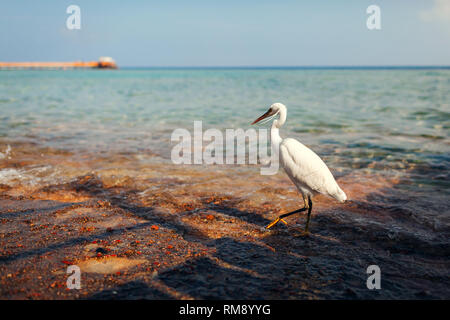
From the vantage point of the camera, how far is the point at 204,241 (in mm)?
4105

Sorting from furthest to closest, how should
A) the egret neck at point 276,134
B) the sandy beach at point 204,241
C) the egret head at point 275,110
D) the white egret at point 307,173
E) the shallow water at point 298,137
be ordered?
the shallow water at point 298,137 → the egret head at point 275,110 → the egret neck at point 276,134 → the white egret at point 307,173 → the sandy beach at point 204,241

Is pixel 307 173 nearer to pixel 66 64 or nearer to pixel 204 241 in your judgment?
pixel 204 241

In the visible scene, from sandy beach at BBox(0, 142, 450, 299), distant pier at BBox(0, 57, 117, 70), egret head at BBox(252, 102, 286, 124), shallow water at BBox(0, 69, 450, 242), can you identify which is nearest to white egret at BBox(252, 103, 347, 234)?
sandy beach at BBox(0, 142, 450, 299)

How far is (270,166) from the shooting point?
811cm

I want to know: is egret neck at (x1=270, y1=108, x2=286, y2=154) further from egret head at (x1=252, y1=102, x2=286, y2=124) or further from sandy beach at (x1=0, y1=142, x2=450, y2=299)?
sandy beach at (x1=0, y1=142, x2=450, y2=299)

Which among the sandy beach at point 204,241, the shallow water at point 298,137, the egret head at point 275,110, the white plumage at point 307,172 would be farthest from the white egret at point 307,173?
the shallow water at point 298,137

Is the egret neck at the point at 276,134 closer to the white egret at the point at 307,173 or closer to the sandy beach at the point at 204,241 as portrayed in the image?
the white egret at the point at 307,173

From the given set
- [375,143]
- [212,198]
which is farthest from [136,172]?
[375,143]

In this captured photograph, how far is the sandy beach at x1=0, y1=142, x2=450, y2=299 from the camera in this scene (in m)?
3.08

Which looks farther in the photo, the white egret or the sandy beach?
the white egret

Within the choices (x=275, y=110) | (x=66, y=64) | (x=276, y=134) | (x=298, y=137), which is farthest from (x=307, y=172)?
(x=66, y=64)

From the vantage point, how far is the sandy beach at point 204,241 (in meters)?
3.08
